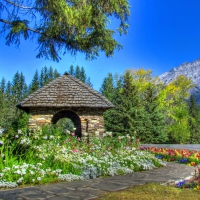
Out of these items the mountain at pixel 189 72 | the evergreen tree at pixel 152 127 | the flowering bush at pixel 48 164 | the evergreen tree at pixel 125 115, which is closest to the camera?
the flowering bush at pixel 48 164

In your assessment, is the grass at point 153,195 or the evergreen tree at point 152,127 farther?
the evergreen tree at point 152,127

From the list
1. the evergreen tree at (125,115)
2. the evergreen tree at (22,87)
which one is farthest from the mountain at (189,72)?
the evergreen tree at (125,115)

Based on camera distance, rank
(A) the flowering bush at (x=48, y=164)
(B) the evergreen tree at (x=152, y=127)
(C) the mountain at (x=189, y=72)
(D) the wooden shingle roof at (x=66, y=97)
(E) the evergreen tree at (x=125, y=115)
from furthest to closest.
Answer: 1. (C) the mountain at (x=189, y=72)
2. (B) the evergreen tree at (x=152, y=127)
3. (E) the evergreen tree at (x=125, y=115)
4. (D) the wooden shingle roof at (x=66, y=97)
5. (A) the flowering bush at (x=48, y=164)

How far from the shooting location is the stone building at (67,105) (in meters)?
9.48

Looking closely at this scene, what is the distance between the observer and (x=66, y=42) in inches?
176

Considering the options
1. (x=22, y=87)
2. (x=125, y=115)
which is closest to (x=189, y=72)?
(x=22, y=87)

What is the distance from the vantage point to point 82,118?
31.9ft

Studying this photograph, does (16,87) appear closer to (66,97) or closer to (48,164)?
(66,97)

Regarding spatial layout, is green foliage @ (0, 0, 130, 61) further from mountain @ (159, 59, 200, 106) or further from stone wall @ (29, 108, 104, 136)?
mountain @ (159, 59, 200, 106)

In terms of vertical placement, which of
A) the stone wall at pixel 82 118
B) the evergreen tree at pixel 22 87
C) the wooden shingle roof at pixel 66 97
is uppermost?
the evergreen tree at pixel 22 87

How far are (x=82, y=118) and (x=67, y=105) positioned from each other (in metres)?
0.86

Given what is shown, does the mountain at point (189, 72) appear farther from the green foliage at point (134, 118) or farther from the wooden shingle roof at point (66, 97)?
the wooden shingle roof at point (66, 97)

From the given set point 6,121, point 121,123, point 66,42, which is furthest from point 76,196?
point 6,121

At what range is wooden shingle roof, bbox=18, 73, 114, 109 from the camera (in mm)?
9461
